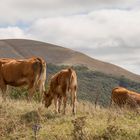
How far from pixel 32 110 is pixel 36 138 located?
3280 mm

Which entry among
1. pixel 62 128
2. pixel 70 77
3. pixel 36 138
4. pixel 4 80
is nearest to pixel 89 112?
pixel 70 77

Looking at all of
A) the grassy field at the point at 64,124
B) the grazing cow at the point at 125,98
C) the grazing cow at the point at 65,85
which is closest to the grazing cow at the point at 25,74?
the grazing cow at the point at 65,85

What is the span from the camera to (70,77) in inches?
599

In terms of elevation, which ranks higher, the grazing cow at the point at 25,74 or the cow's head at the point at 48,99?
the grazing cow at the point at 25,74

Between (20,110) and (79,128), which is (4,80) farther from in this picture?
(79,128)

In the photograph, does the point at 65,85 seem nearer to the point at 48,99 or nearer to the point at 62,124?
the point at 48,99

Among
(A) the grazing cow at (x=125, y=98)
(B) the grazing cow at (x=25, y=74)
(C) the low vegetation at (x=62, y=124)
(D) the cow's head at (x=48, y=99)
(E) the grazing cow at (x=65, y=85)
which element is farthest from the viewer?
(A) the grazing cow at (x=125, y=98)

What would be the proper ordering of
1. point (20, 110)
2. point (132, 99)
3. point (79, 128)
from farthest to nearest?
point (132, 99) < point (20, 110) < point (79, 128)

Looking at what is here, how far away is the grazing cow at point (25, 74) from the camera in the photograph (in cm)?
1658

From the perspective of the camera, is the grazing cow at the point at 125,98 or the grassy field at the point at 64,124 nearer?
the grassy field at the point at 64,124

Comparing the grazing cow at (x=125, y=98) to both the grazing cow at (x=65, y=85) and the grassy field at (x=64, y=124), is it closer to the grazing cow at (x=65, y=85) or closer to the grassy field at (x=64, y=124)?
the grazing cow at (x=65, y=85)

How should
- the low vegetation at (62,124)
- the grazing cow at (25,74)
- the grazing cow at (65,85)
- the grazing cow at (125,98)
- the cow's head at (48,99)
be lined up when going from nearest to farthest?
the low vegetation at (62,124) → the grazing cow at (65,85) → the grazing cow at (25,74) → the cow's head at (48,99) → the grazing cow at (125,98)

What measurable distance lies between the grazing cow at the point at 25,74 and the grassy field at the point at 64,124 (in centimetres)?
187

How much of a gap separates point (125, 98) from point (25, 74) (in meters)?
5.71
